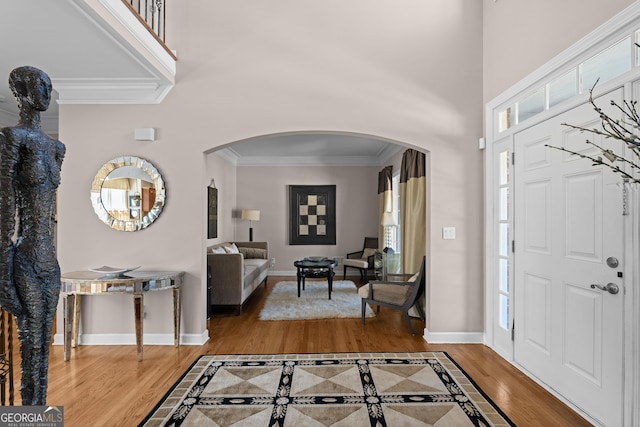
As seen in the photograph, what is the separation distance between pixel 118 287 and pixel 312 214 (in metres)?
5.34

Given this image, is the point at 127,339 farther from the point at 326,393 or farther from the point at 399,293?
the point at 399,293

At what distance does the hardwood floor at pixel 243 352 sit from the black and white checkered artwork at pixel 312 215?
370 cm

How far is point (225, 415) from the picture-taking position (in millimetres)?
2354

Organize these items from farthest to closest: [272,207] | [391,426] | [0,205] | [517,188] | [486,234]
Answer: [272,207]
[486,234]
[517,188]
[391,426]
[0,205]

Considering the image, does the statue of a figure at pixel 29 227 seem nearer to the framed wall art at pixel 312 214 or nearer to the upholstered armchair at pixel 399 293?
the upholstered armchair at pixel 399 293

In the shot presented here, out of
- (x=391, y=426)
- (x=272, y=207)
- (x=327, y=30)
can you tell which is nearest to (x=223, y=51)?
(x=327, y=30)

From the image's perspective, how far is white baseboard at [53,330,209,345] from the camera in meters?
3.71

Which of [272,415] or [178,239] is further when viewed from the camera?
[178,239]

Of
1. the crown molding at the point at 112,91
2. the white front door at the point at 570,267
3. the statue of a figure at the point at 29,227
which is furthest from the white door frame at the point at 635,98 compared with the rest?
the crown molding at the point at 112,91

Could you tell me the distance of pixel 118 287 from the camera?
3234 millimetres

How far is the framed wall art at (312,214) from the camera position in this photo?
Answer: 828 centimetres

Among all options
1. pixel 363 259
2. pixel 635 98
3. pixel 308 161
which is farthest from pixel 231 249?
pixel 635 98

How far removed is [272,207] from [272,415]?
6.18 m

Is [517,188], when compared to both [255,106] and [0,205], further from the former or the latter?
[0,205]
